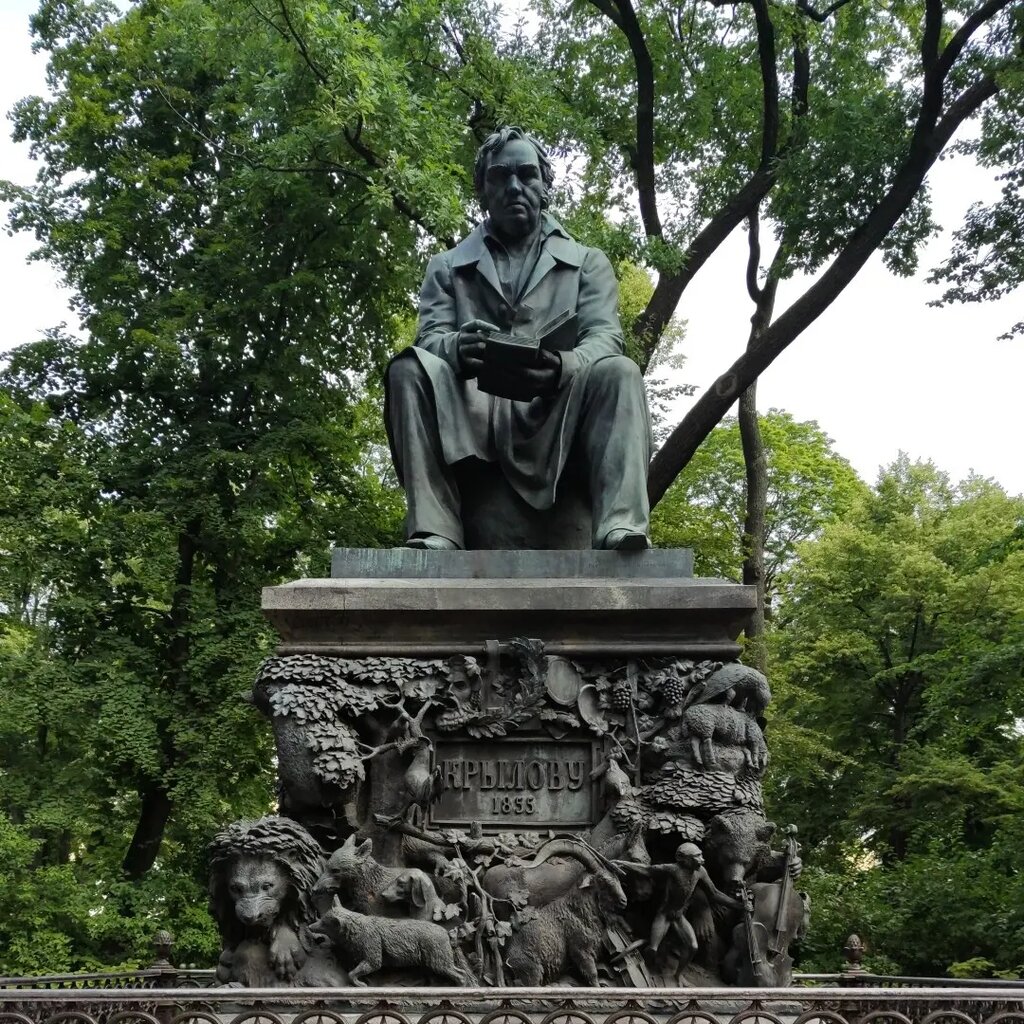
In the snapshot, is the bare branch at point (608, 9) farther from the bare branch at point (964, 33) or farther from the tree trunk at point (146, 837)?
the tree trunk at point (146, 837)

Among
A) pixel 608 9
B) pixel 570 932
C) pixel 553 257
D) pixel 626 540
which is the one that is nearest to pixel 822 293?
pixel 608 9

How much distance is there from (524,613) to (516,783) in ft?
2.42

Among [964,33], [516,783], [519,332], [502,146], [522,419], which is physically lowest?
[516,783]

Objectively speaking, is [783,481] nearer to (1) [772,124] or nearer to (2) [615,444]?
(1) [772,124]

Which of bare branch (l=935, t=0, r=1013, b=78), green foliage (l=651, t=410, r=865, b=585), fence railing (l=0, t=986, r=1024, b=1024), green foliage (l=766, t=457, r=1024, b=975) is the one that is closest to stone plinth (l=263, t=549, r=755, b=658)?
fence railing (l=0, t=986, r=1024, b=1024)

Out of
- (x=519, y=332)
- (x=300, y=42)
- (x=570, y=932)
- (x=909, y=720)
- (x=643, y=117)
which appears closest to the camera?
(x=570, y=932)

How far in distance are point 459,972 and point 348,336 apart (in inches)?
541

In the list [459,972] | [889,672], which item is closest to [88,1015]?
[459,972]

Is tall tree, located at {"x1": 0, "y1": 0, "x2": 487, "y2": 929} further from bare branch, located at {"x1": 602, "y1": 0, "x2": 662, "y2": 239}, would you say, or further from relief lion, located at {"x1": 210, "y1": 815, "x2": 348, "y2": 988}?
relief lion, located at {"x1": 210, "y1": 815, "x2": 348, "y2": 988}

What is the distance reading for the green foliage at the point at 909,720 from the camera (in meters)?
16.9

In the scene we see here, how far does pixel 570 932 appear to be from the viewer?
17.6 feet

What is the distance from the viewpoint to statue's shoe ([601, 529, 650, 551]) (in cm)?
610

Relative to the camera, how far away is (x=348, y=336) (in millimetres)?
18172

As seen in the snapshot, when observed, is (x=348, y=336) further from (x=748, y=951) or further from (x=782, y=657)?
(x=748, y=951)
